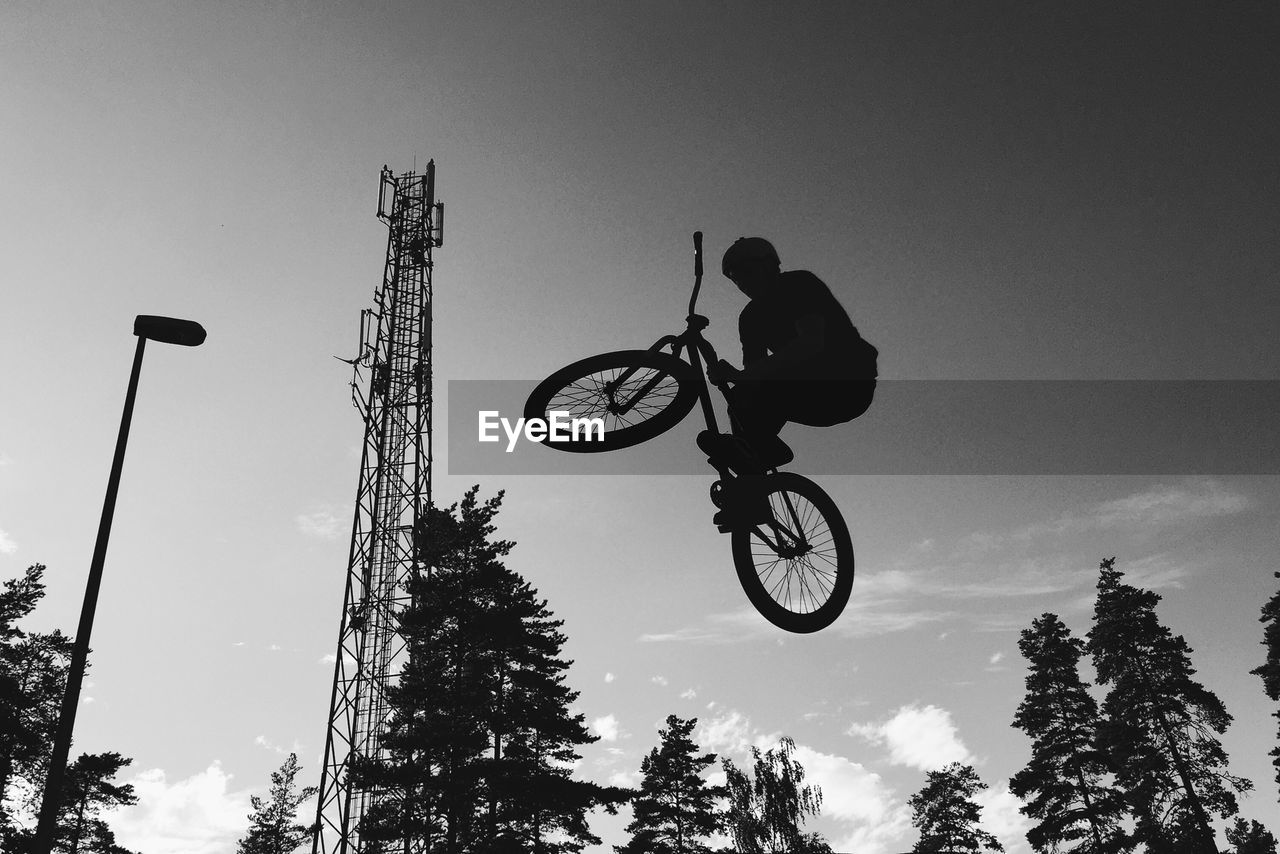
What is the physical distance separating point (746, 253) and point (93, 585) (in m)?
11.3

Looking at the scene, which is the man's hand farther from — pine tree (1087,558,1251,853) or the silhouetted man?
pine tree (1087,558,1251,853)

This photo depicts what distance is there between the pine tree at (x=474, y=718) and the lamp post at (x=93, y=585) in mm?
16557

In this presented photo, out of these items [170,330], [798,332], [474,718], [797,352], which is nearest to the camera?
[797,352]

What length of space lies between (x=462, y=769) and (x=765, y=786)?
2121 cm

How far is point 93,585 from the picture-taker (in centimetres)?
1163

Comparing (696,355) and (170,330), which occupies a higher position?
(170,330)

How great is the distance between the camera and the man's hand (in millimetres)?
5059

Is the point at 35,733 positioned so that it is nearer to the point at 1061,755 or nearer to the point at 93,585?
the point at 93,585

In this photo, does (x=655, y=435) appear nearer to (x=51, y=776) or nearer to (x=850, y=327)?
(x=850, y=327)

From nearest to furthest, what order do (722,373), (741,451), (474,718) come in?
(722,373), (741,451), (474,718)

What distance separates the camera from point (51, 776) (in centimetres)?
1052

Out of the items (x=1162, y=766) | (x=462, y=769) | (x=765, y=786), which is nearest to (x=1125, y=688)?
(x=1162, y=766)

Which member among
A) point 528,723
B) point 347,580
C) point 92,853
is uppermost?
point 347,580

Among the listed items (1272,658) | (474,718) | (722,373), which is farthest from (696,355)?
(1272,658)
